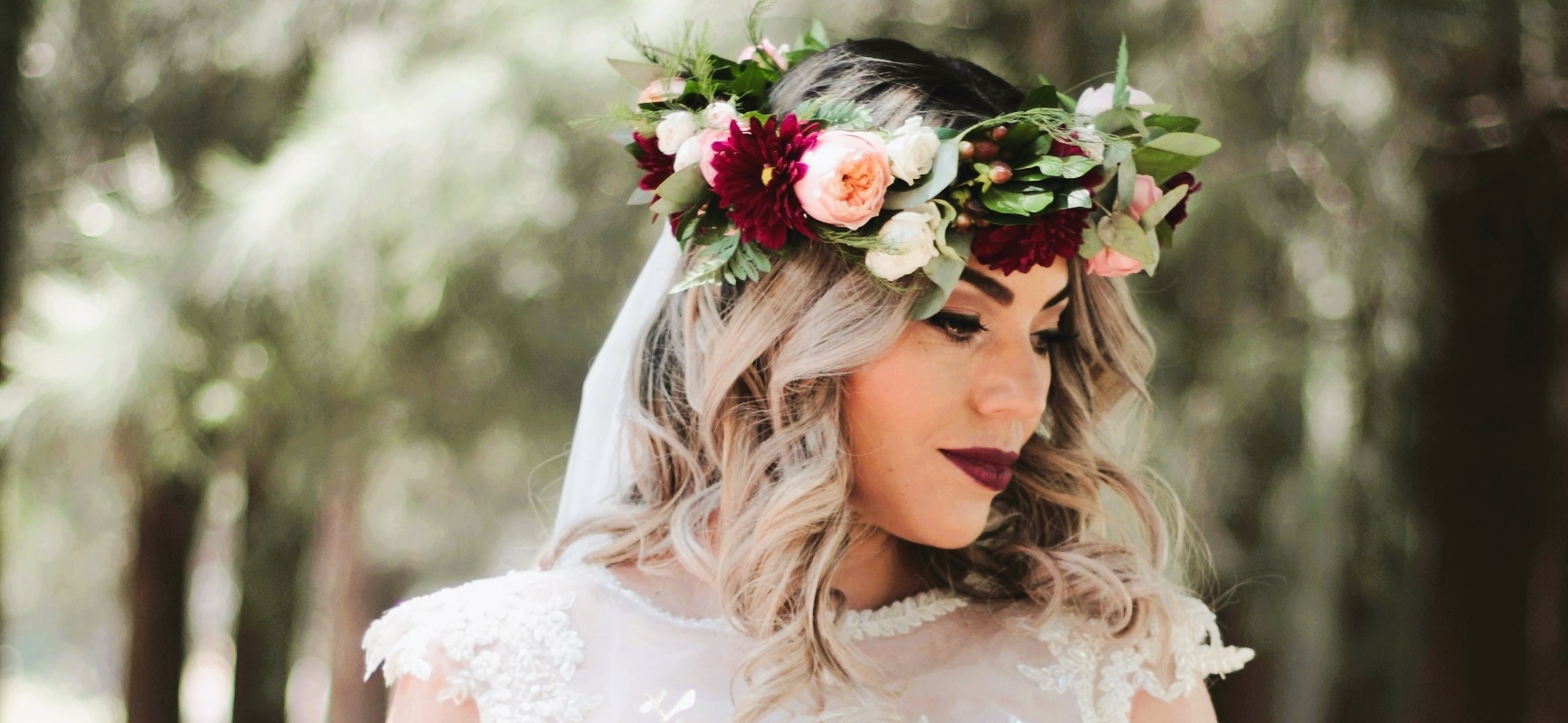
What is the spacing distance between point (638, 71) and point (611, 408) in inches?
22.5

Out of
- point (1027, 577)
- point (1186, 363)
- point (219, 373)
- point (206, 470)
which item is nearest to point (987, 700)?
point (1027, 577)

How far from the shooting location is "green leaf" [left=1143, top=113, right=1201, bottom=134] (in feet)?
6.91

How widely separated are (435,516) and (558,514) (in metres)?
4.49

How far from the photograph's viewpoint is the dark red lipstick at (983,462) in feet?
6.39

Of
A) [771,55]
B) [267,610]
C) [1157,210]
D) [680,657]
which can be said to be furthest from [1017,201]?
[267,610]

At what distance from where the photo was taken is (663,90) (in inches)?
81.6

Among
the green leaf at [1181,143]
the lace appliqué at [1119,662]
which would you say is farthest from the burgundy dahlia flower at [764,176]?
the lace appliqué at [1119,662]

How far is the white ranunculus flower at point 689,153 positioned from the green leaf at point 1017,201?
416mm

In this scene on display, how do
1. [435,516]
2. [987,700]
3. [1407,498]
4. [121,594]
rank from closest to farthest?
1. [987,700]
2. [1407,498]
3. [435,516]
4. [121,594]

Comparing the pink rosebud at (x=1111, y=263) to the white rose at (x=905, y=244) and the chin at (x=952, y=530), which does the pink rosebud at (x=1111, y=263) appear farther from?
the chin at (x=952, y=530)

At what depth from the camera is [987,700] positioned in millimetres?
2039

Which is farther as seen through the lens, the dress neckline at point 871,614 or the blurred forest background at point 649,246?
the blurred forest background at point 649,246

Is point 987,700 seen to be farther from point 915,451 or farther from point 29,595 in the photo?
point 29,595

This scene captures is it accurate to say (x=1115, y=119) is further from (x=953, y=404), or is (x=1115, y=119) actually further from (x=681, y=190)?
(x=681, y=190)
